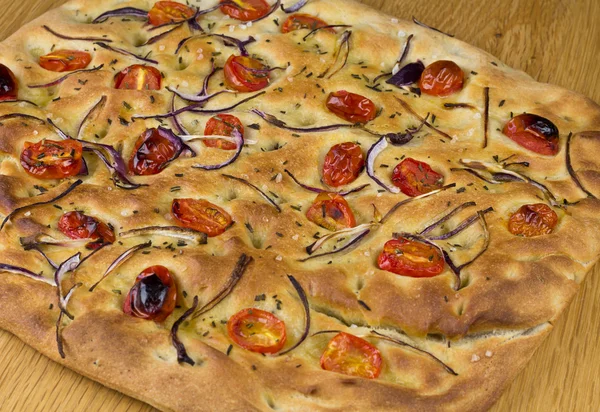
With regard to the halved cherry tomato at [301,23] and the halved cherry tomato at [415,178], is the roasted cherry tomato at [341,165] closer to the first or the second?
the halved cherry tomato at [415,178]

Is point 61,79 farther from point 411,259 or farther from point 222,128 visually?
point 411,259

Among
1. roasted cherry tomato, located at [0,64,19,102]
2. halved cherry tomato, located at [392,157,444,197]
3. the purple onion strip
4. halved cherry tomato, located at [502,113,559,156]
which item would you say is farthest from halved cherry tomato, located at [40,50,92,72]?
halved cherry tomato, located at [502,113,559,156]

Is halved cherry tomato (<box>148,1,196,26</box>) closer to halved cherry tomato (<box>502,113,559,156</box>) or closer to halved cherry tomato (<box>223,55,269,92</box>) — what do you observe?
halved cherry tomato (<box>223,55,269,92</box>)

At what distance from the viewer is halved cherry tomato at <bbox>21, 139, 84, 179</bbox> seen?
4.88 metres

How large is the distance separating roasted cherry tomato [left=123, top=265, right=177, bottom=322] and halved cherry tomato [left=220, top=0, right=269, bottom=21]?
2.31m

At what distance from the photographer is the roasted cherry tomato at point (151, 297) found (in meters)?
4.25

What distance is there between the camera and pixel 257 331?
13.9 ft

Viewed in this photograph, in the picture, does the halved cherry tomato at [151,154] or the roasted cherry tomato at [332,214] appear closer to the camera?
the roasted cherry tomato at [332,214]

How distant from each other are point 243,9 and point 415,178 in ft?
6.02

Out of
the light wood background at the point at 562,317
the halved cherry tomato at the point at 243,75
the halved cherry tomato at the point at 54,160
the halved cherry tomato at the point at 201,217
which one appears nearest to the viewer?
the light wood background at the point at 562,317

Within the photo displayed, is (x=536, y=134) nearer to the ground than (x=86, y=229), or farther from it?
farther from it

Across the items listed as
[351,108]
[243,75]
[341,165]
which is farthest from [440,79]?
[243,75]

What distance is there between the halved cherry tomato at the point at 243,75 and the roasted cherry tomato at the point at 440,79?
38.3 inches

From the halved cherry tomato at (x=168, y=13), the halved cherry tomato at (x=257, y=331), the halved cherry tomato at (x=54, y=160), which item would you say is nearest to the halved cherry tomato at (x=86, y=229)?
the halved cherry tomato at (x=54, y=160)
